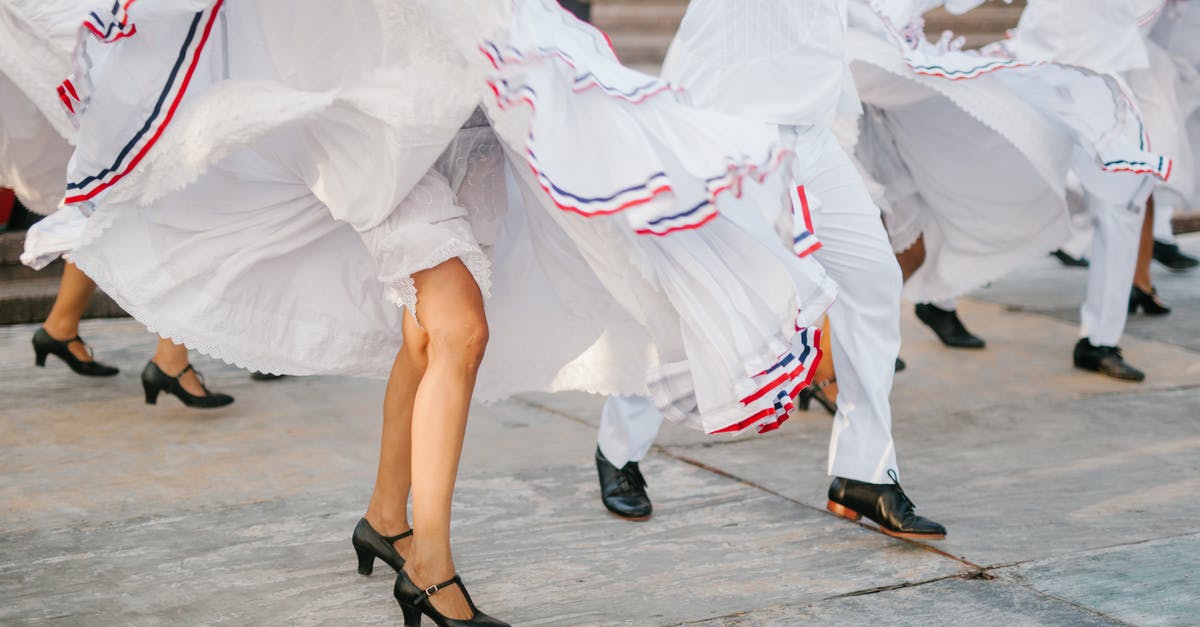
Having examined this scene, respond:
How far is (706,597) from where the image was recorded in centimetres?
340

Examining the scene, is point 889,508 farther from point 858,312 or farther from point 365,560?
point 365,560

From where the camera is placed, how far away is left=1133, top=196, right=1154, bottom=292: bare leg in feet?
22.4

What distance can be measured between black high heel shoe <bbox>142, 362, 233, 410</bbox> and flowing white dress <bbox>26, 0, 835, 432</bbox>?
5.65ft

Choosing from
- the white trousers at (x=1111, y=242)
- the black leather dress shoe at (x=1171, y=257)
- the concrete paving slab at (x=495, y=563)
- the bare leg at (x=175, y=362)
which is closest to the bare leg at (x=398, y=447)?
the concrete paving slab at (x=495, y=563)

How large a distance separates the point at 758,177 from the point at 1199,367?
12.5ft

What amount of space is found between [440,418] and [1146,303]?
15.9 ft

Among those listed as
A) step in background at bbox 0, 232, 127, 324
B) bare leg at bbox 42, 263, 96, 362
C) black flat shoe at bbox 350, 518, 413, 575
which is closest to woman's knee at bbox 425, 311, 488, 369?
black flat shoe at bbox 350, 518, 413, 575

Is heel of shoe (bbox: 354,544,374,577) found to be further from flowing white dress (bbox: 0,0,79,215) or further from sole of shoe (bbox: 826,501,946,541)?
flowing white dress (bbox: 0,0,79,215)

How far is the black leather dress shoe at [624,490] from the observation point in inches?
156

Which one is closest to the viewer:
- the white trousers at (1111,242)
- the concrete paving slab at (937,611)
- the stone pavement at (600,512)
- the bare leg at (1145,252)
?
the concrete paving slab at (937,611)

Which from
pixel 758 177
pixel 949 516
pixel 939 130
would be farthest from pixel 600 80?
pixel 939 130

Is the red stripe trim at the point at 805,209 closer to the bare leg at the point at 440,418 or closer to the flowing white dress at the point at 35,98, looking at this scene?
the bare leg at the point at 440,418

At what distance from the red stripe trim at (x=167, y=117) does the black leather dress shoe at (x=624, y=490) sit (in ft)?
5.08

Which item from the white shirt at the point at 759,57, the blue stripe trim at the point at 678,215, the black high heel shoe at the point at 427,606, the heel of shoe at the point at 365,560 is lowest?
the heel of shoe at the point at 365,560
